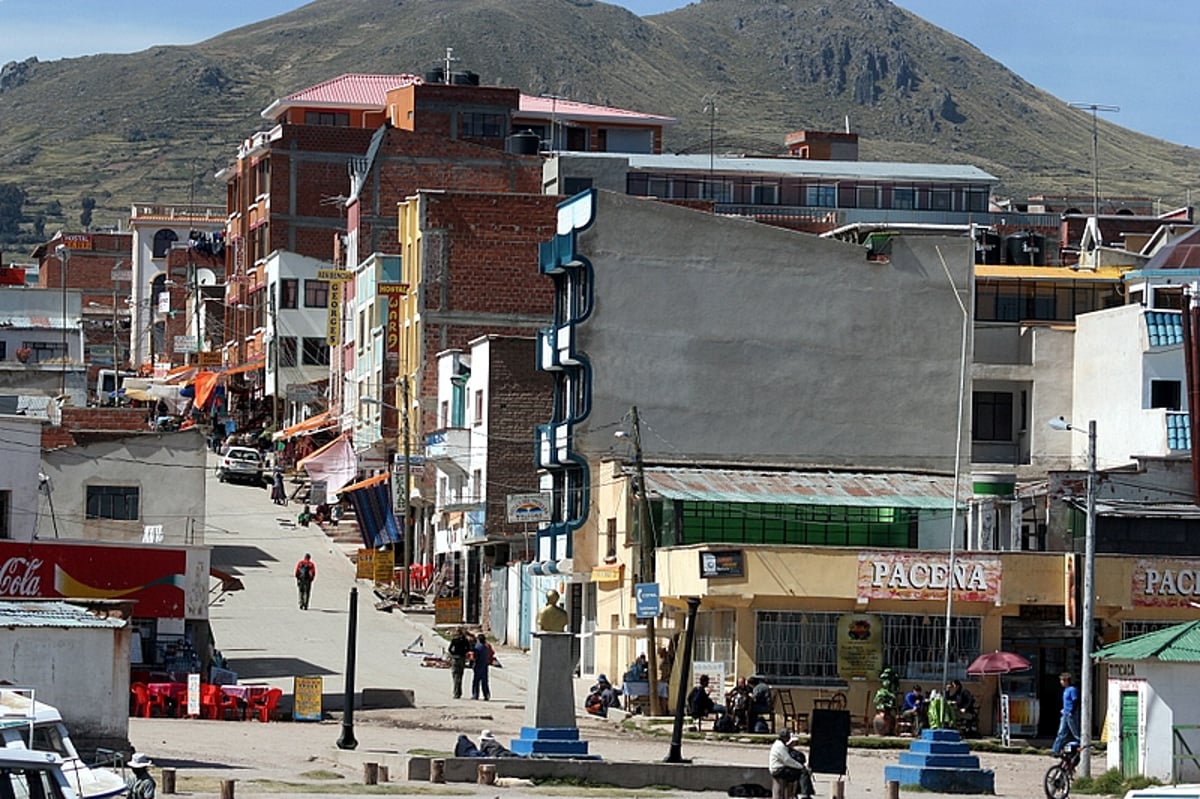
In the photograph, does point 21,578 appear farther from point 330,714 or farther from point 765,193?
point 765,193

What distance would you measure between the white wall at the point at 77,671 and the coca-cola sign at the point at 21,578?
15459 mm

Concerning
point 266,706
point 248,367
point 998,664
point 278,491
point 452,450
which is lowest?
point 266,706

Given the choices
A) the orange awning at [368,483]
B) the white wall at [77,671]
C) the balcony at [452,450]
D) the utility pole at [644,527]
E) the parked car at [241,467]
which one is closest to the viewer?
the white wall at [77,671]

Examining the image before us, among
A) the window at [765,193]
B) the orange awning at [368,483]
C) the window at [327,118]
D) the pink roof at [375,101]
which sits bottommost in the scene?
the orange awning at [368,483]

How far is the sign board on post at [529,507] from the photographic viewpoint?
6581 cm

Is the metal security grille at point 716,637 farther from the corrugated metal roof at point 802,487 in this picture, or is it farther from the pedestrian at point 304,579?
the pedestrian at point 304,579

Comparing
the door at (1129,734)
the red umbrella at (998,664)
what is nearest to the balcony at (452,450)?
the red umbrella at (998,664)

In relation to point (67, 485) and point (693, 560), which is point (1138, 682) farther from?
point (67, 485)

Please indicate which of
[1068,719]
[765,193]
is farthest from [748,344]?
[765,193]

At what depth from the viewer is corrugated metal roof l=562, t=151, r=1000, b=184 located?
111875mm

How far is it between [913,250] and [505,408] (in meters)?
13.5

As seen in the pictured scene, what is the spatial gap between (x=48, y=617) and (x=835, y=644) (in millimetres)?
20211

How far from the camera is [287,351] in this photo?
375 ft

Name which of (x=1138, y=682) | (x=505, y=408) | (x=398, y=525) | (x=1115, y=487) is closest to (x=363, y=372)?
(x=398, y=525)
